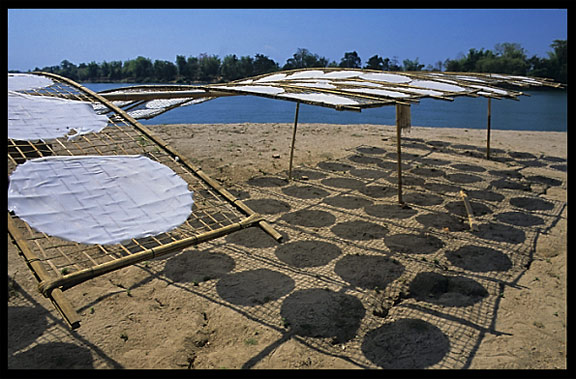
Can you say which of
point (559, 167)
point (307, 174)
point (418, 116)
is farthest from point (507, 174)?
point (418, 116)

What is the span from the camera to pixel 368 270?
4.37 m

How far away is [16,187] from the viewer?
2.83 meters

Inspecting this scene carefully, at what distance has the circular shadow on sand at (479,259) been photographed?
4.41 metres

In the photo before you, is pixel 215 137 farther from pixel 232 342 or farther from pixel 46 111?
pixel 232 342

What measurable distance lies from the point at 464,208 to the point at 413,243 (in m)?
1.73

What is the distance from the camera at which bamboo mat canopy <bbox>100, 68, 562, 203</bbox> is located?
511 centimetres

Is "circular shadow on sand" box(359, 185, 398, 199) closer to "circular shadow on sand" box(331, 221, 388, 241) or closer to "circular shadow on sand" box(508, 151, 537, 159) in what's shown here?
"circular shadow on sand" box(331, 221, 388, 241)

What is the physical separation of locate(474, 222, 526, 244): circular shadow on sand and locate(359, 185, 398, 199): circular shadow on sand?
171cm

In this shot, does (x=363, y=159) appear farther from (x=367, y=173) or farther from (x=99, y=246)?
(x=99, y=246)

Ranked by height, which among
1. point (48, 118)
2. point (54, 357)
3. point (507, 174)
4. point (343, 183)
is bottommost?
point (54, 357)

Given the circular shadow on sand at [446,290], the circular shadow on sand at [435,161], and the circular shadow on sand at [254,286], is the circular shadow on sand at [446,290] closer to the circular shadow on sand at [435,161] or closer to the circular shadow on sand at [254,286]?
the circular shadow on sand at [254,286]

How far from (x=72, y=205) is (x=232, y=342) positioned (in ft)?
5.25
